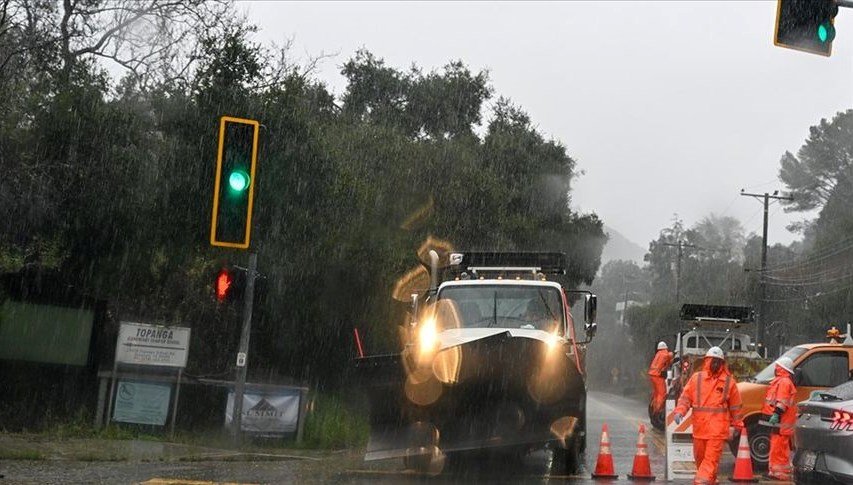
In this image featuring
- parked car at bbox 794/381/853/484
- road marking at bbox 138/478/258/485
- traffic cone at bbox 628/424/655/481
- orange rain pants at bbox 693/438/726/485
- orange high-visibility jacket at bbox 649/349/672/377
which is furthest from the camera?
orange high-visibility jacket at bbox 649/349/672/377

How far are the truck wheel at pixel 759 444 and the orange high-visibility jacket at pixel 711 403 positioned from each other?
325cm

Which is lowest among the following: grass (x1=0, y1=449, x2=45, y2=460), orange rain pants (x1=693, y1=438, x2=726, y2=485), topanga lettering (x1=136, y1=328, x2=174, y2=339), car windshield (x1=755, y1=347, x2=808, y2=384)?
grass (x1=0, y1=449, x2=45, y2=460)

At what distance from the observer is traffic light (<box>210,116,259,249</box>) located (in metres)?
12.0

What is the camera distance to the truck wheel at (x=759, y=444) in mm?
15234

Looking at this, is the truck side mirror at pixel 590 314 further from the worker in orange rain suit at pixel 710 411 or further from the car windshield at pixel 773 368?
the worker in orange rain suit at pixel 710 411

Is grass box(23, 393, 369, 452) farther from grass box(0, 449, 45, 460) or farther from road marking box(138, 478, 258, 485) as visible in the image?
road marking box(138, 478, 258, 485)

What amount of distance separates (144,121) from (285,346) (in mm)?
6056

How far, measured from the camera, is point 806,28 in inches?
516

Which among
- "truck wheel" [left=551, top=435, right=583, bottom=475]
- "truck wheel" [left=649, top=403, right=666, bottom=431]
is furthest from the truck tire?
"truck wheel" [left=649, top=403, right=666, bottom=431]

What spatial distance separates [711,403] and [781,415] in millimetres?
1986

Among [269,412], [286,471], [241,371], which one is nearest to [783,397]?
[286,471]

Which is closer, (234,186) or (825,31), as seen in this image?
(234,186)

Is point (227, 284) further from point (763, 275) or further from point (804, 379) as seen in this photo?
point (763, 275)

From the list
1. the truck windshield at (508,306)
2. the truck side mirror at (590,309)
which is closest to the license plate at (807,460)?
the truck windshield at (508,306)
